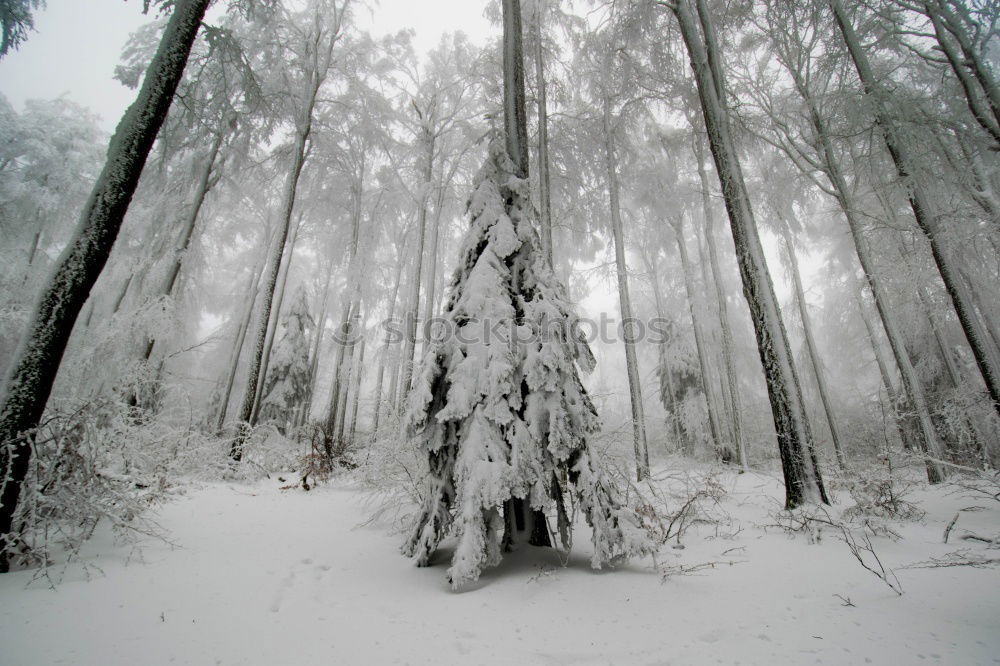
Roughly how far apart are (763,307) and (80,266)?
645 cm

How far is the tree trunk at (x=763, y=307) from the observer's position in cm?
416

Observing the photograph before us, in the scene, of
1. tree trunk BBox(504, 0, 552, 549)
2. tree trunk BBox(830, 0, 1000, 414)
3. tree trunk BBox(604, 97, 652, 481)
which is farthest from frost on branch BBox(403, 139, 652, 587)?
tree trunk BBox(830, 0, 1000, 414)

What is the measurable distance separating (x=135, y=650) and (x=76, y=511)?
5.39 ft

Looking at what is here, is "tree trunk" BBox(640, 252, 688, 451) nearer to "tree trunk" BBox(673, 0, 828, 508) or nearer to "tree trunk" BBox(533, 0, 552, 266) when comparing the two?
"tree trunk" BBox(533, 0, 552, 266)

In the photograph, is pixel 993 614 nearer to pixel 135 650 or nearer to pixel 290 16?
pixel 135 650

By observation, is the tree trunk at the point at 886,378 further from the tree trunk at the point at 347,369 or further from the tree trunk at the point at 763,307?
the tree trunk at the point at 347,369

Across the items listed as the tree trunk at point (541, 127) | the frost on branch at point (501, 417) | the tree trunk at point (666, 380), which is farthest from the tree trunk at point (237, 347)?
the tree trunk at point (666, 380)

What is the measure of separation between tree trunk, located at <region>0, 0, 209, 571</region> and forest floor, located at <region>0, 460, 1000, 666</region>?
78 centimetres

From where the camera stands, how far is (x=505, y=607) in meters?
2.28

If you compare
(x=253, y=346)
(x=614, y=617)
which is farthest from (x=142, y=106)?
(x=253, y=346)

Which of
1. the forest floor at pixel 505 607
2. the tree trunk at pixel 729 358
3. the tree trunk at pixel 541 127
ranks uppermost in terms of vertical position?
the tree trunk at pixel 541 127

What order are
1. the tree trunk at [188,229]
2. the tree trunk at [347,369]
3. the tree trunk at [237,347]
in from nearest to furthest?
the tree trunk at [188,229], the tree trunk at [237,347], the tree trunk at [347,369]

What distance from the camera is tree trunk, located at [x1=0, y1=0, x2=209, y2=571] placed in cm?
241

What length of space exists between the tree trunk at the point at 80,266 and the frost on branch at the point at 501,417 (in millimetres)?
2377
